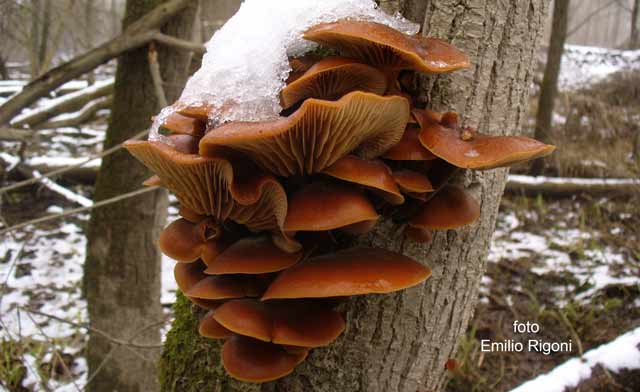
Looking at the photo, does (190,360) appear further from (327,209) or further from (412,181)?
(412,181)

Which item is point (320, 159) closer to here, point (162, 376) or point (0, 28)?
point (162, 376)

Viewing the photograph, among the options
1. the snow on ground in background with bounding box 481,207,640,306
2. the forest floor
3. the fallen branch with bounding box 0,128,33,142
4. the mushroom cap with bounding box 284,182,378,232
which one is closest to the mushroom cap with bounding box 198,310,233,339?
the mushroom cap with bounding box 284,182,378,232

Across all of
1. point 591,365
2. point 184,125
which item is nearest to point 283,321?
point 184,125

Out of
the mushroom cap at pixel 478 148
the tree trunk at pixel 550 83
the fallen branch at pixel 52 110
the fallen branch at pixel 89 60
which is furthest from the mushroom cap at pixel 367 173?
the tree trunk at pixel 550 83

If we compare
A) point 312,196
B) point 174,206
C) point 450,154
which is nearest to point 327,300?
point 312,196

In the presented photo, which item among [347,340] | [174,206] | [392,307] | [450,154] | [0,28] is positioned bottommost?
[174,206]

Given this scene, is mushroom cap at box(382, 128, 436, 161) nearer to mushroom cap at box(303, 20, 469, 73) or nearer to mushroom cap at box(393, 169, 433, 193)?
mushroom cap at box(393, 169, 433, 193)
